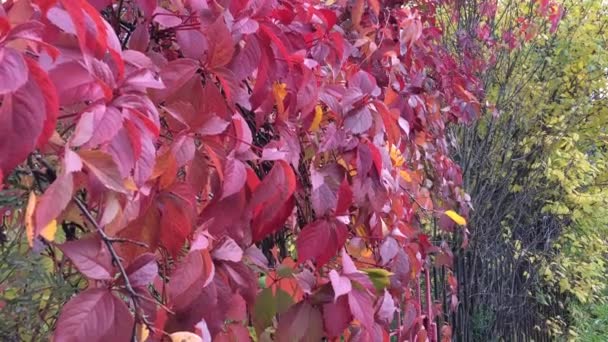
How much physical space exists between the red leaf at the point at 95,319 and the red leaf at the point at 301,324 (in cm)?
39

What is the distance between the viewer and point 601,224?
194 inches

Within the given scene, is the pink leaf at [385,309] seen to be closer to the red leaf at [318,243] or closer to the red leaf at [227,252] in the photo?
the red leaf at [318,243]

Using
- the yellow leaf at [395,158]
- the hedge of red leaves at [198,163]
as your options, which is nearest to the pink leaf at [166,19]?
the hedge of red leaves at [198,163]

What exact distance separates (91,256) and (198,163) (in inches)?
11.0

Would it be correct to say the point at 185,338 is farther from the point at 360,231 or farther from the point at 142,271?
the point at 360,231

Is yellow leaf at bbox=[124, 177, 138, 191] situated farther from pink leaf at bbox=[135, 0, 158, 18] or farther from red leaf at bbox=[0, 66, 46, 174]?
pink leaf at bbox=[135, 0, 158, 18]

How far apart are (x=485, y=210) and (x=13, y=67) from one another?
4222 mm

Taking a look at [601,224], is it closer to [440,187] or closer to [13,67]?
[440,187]

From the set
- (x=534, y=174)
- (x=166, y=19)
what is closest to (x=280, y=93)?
(x=166, y=19)

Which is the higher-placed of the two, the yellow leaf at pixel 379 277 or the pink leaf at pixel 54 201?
the pink leaf at pixel 54 201

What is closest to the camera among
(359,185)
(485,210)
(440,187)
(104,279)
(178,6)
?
(104,279)

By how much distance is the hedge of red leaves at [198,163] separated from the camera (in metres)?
0.58

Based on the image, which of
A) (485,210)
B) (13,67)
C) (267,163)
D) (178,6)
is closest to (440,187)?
(485,210)

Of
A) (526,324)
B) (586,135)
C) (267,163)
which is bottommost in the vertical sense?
(526,324)
